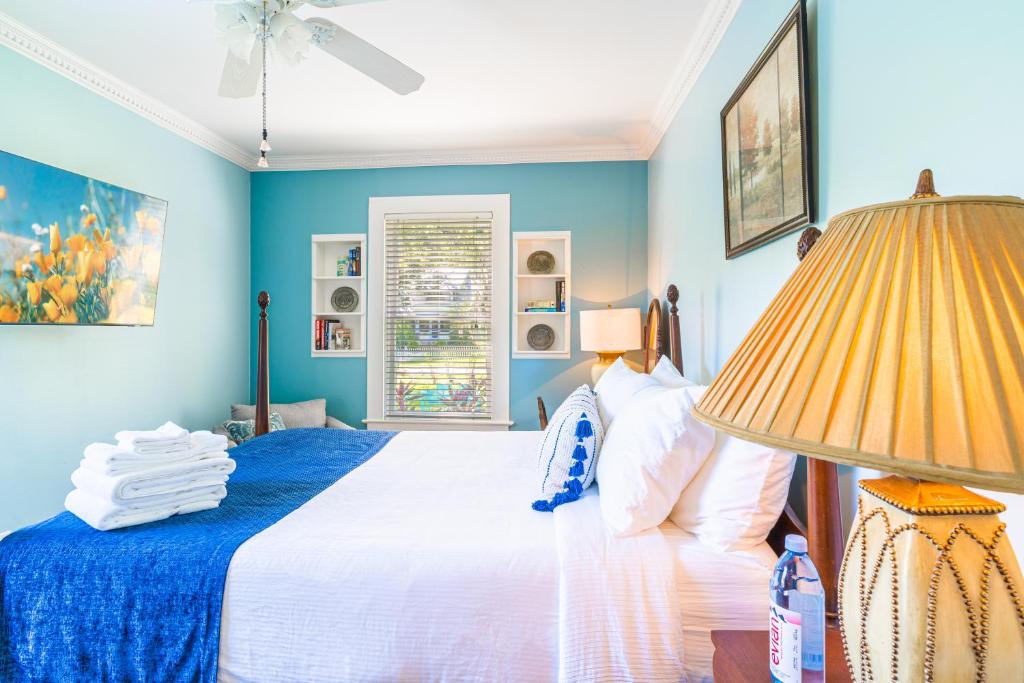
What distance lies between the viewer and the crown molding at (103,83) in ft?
7.96

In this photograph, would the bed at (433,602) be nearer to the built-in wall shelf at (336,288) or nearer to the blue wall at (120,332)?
the blue wall at (120,332)

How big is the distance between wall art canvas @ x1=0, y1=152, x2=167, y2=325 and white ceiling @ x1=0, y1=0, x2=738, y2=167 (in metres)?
0.68

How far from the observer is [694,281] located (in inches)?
110

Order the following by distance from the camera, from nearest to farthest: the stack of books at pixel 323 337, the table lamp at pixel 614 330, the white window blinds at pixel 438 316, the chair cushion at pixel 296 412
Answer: the table lamp at pixel 614 330, the chair cushion at pixel 296 412, the white window blinds at pixel 438 316, the stack of books at pixel 323 337

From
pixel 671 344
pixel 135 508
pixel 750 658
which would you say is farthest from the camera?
pixel 671 344

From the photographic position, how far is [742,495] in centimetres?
135

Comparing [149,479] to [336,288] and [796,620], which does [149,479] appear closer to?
[796,620]

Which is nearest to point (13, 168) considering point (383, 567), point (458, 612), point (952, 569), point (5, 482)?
point (5, 482)

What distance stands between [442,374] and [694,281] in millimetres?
2164

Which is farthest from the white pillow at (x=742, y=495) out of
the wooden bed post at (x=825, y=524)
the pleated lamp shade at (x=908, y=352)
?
the pleated lamp shade at (x=908, y=352)

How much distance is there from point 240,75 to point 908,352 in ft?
8.10

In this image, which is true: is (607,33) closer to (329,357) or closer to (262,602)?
(262,602)

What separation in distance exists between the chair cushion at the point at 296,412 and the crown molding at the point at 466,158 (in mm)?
1882

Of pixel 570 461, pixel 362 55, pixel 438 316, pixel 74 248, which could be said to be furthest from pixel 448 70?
pixel 570 461
